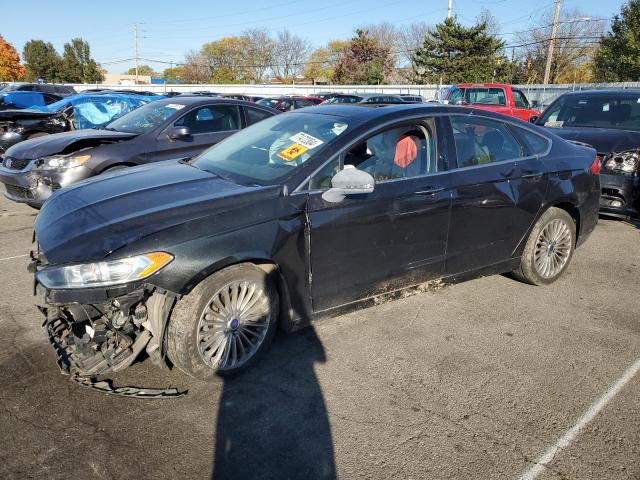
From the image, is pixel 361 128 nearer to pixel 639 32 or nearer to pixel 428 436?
pixel 428 436

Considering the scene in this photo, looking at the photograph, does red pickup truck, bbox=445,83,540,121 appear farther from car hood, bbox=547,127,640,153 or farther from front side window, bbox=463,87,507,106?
car hood, bbox=547,127,640,153

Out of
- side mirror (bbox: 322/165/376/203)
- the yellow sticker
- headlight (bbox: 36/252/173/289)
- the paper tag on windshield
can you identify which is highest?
the paper tag on windshield

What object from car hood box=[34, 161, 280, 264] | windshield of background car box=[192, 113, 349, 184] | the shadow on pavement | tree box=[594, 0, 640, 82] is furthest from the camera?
tree box=[594, 0, 640, 82]

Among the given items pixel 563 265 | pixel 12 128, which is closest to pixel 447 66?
pixel 12 128

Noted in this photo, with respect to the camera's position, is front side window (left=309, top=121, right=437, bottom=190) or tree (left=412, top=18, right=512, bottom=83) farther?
tree (left=412, top=18, right=512, bottom=83)

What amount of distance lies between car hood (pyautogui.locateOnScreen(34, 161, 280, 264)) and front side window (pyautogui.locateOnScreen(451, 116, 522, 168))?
168cm

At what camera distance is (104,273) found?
2.60 m

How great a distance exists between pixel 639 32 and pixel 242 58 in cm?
5712

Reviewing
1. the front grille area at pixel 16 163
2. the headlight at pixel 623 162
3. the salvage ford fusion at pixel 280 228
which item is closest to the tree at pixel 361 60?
the headlight at pixel 623 162

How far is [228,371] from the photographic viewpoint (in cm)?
305

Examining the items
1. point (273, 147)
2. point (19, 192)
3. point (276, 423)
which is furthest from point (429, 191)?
point (19, 192)

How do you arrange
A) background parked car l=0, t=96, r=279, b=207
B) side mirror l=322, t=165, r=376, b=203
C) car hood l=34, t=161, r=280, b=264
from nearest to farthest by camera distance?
car hood l=34, t=161, r=280, b=264, side mirror l=322, t=165, r=376, b=203, background parked car l=0, t=96, r=279, b=207

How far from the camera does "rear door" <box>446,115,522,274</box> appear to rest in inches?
152

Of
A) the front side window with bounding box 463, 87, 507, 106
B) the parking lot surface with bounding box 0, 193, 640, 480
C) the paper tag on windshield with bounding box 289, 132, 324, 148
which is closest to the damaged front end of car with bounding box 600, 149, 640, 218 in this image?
the parking lot surface with bounding box 0, 193, 640, 480
